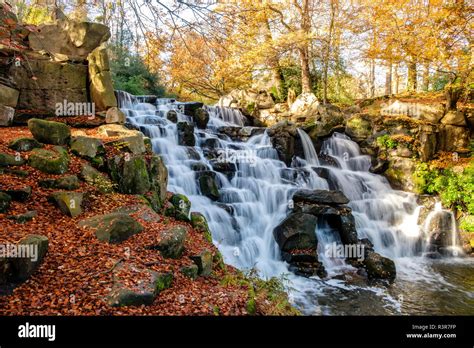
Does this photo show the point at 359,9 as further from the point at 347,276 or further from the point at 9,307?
the point at 9,307

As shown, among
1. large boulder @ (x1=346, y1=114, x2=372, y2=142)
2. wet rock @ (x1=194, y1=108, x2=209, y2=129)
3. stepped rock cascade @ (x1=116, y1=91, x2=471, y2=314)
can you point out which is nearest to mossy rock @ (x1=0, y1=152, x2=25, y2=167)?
stepped rock cascade @ (x1=116, y1=91, x2=471, y2=314)

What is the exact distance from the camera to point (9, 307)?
349 cm

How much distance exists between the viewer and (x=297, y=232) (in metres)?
8.96

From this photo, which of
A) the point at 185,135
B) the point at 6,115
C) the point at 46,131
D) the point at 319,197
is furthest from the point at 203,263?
the point at 6,115

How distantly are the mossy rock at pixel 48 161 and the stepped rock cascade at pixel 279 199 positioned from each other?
381 centimetres

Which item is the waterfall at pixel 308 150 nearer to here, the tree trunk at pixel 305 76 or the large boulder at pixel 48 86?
the tree trunk at pixel 305 76

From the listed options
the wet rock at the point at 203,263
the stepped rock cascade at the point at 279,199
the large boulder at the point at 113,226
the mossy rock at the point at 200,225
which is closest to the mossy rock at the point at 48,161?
the large boulder at the point at 113,226

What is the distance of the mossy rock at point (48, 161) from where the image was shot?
21.1ft

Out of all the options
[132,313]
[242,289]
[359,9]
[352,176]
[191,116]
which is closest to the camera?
[132,313]

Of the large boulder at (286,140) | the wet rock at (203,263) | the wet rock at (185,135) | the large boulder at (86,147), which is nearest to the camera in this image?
the wet rock at (203,263)

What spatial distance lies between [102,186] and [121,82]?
12.6 meters

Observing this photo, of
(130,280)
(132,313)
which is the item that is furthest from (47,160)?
(132,313)

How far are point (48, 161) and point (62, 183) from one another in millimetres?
644

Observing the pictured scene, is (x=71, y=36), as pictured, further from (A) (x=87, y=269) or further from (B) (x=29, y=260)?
(A) (x=87, y=269)
